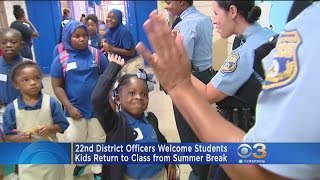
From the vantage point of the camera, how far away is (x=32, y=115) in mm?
1010

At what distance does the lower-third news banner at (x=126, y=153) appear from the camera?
0.72 m

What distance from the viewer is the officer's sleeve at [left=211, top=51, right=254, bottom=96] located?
83 centimetres

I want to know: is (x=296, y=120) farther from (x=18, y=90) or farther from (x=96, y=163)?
(x=18, y=90)

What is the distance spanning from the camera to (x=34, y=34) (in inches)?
38.7

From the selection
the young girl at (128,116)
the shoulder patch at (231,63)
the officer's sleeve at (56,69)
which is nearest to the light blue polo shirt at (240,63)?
the shoulder patch at (231,63)

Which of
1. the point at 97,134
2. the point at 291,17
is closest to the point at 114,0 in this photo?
the point at 97,134

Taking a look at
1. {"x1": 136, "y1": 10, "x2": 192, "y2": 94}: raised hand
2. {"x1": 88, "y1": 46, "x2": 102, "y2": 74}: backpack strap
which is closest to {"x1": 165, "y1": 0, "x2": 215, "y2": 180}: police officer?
{"x1": 136, "y1": 10, "x2": 192, "y2": 94}: raised hand

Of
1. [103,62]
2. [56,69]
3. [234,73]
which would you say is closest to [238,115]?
[234,73]

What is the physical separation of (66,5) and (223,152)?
0.66m

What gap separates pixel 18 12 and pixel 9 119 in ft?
1.12

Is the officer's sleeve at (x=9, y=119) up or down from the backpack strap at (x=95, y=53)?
down

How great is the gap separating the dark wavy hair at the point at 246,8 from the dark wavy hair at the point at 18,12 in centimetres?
60

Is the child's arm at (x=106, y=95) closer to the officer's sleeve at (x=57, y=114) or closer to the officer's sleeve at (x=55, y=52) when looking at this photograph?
the officer's sleeve at (x=57, y=114)

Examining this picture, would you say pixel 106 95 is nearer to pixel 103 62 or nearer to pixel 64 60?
pixel 103 62
